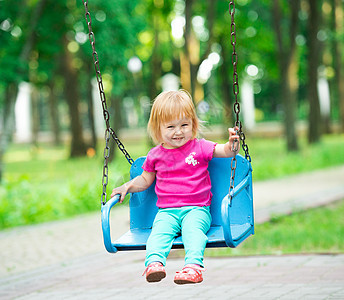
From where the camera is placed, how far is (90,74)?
24719 millimetres

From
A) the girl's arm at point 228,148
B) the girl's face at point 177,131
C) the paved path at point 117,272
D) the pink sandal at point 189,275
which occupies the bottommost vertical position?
the paved path at point 117,272

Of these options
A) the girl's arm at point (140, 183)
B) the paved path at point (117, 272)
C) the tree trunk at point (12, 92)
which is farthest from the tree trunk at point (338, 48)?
the girl's arm at point (140, 183)

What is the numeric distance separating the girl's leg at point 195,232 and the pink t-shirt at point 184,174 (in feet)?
0.30

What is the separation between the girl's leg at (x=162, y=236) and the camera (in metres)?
3.66

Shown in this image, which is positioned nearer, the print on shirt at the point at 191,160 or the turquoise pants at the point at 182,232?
the turquoise pants at the point at 182,232

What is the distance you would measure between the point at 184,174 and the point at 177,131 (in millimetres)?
285

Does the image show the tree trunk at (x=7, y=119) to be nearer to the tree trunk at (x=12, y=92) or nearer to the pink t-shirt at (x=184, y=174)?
the tree trunk at (x=12, y=92)

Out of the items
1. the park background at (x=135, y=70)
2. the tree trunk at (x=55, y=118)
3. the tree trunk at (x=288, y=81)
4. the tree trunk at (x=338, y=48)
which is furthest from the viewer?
the tree trunk at (x=55, y=118)

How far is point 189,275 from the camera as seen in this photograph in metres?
3.47

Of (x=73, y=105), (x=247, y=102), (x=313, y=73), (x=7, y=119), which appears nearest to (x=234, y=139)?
(x=7, y=119)

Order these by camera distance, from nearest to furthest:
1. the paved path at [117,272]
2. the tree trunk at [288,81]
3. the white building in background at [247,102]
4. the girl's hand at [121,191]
A: the girl's hand at [121,191] → the paved path at [117,272] → the tree trunk at [288,81] → the white building in background at [247,102]

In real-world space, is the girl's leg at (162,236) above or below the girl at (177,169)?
below

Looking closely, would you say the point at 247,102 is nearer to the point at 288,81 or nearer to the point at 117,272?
the point at 288,81

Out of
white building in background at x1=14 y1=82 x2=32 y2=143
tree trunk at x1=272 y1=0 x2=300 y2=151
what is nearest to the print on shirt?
tree trunk at x1=272 y1=0 x2=300 y2=151
